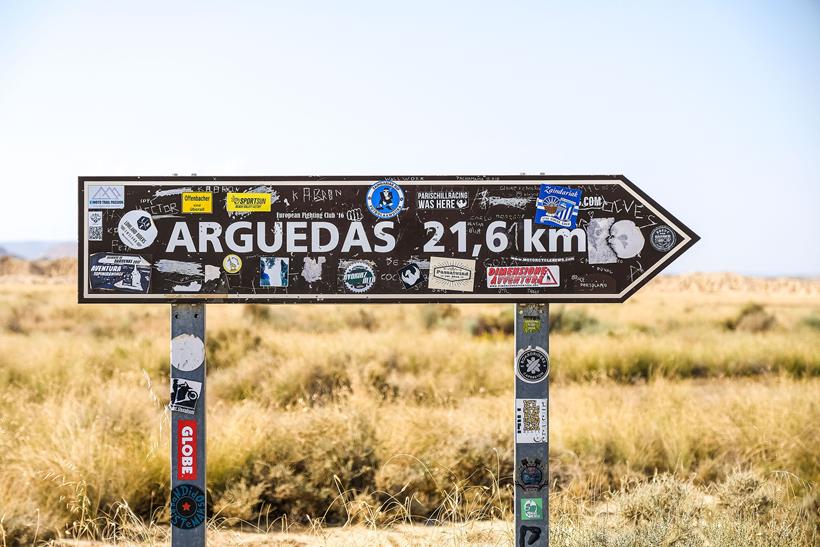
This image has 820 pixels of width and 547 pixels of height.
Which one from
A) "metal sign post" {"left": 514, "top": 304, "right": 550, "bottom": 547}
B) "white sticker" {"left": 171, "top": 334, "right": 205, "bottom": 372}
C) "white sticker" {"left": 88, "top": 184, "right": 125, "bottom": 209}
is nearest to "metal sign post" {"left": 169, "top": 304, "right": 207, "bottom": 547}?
"white sticker" {"left": 171, "top": 334, "right": 205, "bottom": 372}

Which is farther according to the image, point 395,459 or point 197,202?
point 395,459

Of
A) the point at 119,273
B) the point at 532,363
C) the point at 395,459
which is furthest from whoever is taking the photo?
the point at 395,459

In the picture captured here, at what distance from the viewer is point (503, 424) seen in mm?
6949

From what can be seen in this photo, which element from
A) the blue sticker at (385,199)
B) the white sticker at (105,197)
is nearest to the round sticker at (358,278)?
the blue sticker at (385,199)

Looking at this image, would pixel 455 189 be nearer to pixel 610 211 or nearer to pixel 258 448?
pixel 610 211

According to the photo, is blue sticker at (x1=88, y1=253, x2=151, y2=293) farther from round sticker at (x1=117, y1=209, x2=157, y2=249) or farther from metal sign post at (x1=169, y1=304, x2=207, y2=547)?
metal sign post at (x1=169, y1=304, x2=207, y2=547)

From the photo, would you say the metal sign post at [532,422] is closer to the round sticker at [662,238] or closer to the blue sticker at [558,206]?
the blue sticker at [558,206]

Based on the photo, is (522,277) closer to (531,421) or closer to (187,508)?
(531,421)

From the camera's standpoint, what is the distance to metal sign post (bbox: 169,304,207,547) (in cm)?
381

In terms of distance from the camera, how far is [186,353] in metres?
3.82

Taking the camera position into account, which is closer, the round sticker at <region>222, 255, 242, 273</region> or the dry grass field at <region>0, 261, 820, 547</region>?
Result: the round sticker at <region>222, 255, 242, 273</region>

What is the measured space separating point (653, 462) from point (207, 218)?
4702mm

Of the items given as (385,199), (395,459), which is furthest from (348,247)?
(395,459)

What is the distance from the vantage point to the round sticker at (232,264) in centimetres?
378
